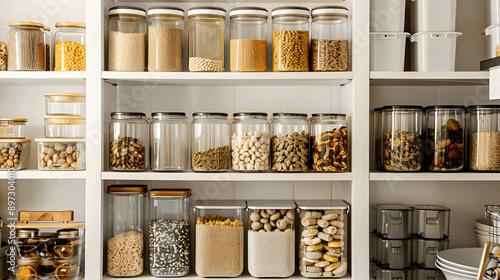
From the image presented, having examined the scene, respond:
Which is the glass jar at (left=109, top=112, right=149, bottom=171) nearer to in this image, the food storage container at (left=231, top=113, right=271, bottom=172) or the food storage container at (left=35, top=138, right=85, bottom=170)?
the food storage container at (left=35, top=138, right=85, bottom=170)

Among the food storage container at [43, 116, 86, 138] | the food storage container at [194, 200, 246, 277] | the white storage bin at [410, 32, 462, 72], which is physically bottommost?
the food storage container at [194, 200, 246, 277]

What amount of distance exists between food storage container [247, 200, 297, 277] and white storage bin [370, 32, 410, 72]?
2.05ft

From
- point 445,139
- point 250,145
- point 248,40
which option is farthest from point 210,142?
point 445,139

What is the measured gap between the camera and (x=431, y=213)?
1.88 m

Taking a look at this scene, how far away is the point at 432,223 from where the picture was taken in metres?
1.88

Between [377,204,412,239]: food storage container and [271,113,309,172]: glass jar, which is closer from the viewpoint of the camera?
[271,113,309,172]: glass jar

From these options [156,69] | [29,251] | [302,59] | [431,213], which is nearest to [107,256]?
[29,251]

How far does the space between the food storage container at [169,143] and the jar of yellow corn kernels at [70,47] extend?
35 cm

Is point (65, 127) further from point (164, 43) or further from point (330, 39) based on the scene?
point (330, 39)

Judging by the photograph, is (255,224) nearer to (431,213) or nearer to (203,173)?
(203,173)

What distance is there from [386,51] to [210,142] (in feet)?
2.44

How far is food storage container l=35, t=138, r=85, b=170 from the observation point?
1.79 m

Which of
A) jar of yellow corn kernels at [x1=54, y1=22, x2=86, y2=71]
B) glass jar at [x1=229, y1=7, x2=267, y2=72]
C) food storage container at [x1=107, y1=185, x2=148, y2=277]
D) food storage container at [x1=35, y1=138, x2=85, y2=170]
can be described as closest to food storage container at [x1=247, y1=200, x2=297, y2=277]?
food storage container at [x1=107, y1=185, x2=148, y2=277]

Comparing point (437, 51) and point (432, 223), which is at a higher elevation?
point (437, 51)
